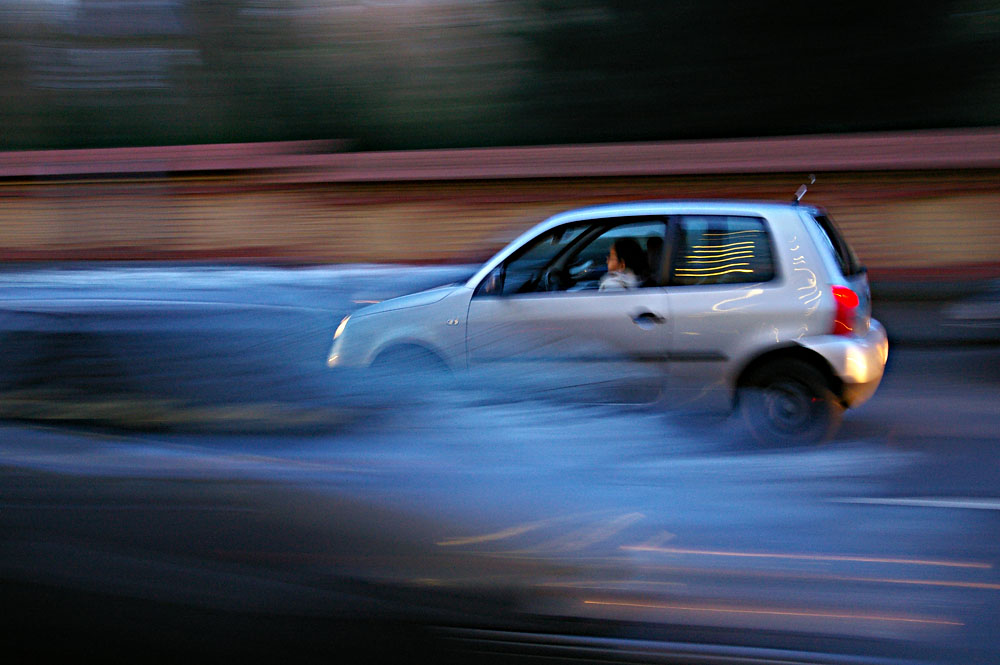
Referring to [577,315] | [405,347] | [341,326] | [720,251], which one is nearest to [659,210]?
[720,251]

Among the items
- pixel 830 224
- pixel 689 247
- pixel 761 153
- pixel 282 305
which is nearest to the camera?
pixel 282 305

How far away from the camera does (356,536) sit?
253cm

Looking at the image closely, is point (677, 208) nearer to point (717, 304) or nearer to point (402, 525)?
point (717, 304)

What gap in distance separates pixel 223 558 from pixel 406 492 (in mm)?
549

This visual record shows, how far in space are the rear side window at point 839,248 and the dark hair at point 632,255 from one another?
1.00m

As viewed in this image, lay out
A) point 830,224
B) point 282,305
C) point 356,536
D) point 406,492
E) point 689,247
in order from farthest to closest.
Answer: point 830,224, point 689,247, point 282,305, point 406,492, point 356,536

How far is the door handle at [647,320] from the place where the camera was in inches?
191

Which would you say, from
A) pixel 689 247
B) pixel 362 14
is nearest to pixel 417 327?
pixel 689 247

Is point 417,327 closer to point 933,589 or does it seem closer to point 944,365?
point 933,589

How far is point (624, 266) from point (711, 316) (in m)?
0.55

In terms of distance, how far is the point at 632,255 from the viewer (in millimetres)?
5039

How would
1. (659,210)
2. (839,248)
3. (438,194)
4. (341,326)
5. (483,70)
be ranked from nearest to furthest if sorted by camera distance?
(341,326)
(659,210)
(839,248)
(438,194)
(483,70)

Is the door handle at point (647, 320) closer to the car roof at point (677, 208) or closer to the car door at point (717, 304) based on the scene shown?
the car door at point (717, 304)

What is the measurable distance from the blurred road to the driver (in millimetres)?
1361
